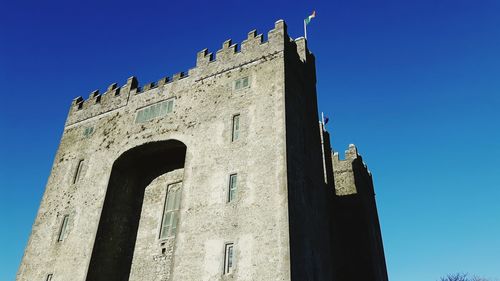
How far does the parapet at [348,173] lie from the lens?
26344 mm

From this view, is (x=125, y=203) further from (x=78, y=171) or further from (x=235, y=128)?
(x=235, y=128)

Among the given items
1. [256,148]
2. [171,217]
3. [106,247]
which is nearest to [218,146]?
[256,148]

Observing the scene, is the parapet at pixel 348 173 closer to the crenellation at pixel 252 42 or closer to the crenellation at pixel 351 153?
the crenellation at pixel 351 153

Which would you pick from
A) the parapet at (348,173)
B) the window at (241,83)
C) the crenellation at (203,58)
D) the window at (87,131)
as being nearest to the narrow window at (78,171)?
the window at (87,131)

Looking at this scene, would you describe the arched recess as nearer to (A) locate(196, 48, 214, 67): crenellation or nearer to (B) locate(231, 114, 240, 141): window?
(B) locate(231, 114, 240, 141): window

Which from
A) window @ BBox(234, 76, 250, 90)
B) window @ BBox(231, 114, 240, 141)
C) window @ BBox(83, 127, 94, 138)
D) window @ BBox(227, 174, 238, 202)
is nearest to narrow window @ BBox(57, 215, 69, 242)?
window @ BBox(83, 127, 94, 138)

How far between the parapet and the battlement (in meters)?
8.73

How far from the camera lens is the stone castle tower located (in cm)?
1467

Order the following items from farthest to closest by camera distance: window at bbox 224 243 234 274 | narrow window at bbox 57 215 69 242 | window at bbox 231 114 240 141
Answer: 1. narrow window at bbox 57 215 69 242
2. window at bbox 231 114 240 141
3. window at bbox 224 243 234 274

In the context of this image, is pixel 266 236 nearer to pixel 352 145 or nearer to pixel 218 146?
pixel 218 146

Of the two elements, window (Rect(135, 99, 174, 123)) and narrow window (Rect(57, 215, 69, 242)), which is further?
window (Rect(135, 99, 174, 123))

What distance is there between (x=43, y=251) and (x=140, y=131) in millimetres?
7623

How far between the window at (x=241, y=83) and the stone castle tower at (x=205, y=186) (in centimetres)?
6

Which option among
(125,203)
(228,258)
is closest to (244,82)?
(228,258)
